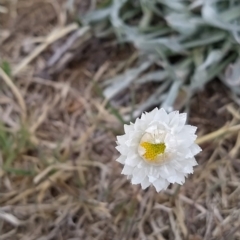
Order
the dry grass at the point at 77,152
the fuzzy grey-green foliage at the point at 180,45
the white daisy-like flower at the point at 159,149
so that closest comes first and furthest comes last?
1. the white daisy-like flower at the point at 159,149
2. the dry grass at the point at 77,152
3. the fuzzy grey-green foliage at the point at 180,45

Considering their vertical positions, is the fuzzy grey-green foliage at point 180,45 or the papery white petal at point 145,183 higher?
the fuzzy grey-green foliage at point 180,45

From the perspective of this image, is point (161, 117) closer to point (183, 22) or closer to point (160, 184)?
point (160, 184)

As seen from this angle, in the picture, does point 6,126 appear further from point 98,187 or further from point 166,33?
point 166,33

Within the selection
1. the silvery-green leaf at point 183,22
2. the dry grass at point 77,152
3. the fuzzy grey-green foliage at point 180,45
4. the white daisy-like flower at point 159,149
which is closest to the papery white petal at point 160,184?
the white daisy-like flower at point 159,149

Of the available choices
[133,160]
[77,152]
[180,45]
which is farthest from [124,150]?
[180,45]

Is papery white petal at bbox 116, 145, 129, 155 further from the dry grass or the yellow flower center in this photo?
the dry grass

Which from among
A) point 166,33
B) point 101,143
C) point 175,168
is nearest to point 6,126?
point 101,143

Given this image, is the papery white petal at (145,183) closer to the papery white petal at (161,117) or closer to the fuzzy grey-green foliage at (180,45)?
the papery white petal at (161,117)
